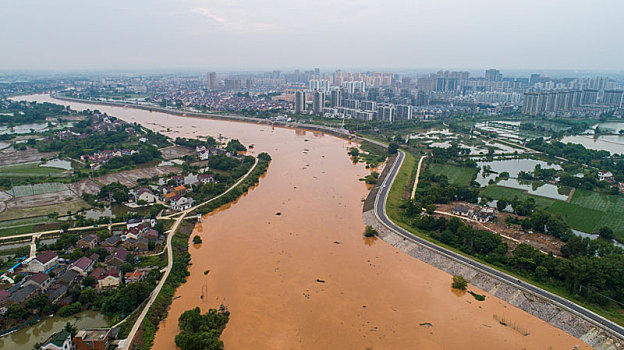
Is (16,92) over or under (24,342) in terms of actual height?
over

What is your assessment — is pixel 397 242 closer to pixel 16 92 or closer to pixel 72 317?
pixel 72 317

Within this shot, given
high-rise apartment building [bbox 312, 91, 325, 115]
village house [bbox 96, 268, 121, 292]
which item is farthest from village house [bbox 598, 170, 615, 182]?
high-rise apartment building [bbox 312, 91, 325, 115]

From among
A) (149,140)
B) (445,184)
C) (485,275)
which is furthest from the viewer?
(149,140)

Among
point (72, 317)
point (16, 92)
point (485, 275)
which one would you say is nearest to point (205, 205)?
point (72, 317)

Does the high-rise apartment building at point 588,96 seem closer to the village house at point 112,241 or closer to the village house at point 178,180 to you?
the village house at point 178,180

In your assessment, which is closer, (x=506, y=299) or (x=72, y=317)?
(x=72, y=317)

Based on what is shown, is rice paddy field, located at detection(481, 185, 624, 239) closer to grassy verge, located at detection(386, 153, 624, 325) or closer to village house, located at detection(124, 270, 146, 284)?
grassy verge, located at detection(386, 153, 624, 325)
